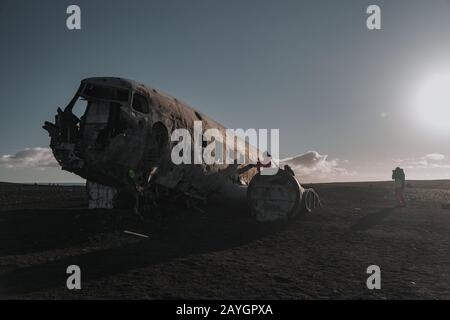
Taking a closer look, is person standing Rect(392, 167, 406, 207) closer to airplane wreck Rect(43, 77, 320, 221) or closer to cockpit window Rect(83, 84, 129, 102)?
airplane wreck Rect(43, 77, 320, 221)

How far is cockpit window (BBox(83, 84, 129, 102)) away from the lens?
973 cm

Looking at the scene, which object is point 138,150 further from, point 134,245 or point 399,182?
point 399,182

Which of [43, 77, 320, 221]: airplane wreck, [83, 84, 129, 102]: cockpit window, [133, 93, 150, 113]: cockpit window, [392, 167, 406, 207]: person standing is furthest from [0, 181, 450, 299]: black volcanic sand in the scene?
[392, 167, 406, 207]: person standing

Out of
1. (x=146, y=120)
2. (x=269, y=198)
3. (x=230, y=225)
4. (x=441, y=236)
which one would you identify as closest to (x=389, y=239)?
(x=441, y=236)

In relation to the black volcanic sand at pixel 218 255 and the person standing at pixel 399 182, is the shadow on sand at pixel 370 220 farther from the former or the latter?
the person standing at pixel 399 182

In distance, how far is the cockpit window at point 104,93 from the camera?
9.73 m

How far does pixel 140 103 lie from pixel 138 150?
157 cm

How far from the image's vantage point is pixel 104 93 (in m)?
9.77

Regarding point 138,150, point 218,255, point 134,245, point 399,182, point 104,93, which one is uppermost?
point 104,93

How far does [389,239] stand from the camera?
10953 mm

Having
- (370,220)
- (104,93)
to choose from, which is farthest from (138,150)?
(370,220)

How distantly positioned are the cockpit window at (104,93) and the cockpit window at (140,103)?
39cm
